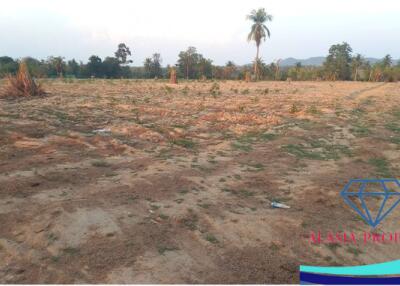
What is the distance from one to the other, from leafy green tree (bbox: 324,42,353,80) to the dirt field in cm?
3400

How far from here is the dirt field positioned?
3.19 m

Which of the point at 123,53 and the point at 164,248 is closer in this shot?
the point at 164,248

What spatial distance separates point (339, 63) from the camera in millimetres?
41469

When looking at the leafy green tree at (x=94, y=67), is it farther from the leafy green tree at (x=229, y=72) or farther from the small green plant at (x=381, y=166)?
the small green plant at (x=381, y=166)

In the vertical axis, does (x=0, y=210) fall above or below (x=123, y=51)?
below

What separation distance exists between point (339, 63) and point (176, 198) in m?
42.4

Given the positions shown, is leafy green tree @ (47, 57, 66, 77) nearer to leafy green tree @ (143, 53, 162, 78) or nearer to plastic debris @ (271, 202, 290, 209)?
leafy green tree @ (143, 53, 162, 78)

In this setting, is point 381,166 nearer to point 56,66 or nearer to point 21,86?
point 21,86

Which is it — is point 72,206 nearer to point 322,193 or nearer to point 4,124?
point 322,193

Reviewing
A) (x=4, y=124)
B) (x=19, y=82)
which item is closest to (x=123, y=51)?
(x=19, y=82)

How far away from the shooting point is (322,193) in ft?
16.2

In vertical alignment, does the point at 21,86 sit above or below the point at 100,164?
above

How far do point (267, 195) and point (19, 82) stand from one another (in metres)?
12.9

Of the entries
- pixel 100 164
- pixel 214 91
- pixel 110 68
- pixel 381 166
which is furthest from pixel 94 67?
pixel 381 166
